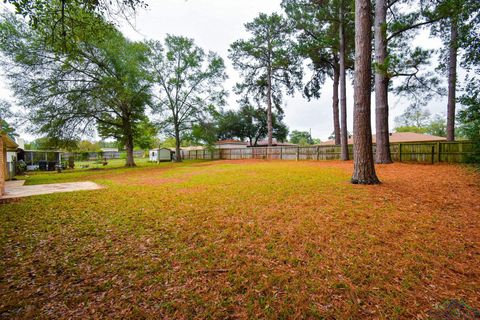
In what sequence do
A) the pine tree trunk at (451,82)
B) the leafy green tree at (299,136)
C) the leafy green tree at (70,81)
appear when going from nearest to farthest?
1. the pine tree trunk at (451,82)
2. the leafy green tree at (70,81)
3. the leafy green tree at (299,136)

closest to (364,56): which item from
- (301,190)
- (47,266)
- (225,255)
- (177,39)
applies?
(301,190)

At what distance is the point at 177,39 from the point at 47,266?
83.8 feet

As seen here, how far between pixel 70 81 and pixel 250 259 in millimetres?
18626

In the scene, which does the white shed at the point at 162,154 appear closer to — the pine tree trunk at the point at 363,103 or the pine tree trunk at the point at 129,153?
the pine tree trunk at the point at 129,153

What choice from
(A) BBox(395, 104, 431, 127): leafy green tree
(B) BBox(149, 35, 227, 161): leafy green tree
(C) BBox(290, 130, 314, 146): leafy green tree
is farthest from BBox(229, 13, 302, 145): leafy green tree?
(C) BBox(290, 130, 314, 146): leafy green tree

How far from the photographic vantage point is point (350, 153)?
14773mm

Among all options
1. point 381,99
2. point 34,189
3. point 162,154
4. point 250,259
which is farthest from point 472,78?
point 162,154

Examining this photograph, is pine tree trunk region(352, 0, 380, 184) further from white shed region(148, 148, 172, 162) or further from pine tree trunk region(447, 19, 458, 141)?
white shed region(148, 148, 172, 162)

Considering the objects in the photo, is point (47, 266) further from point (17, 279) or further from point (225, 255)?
point (225, 255)

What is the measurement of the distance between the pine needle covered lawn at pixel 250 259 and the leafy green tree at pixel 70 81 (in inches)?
451

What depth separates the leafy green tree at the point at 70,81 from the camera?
12.2 meters

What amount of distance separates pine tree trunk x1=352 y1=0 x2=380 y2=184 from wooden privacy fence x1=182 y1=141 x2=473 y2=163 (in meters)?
6.30

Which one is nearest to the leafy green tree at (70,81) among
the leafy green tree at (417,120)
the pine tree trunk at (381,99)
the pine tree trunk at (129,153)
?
the pine tree trunk at (129,153)

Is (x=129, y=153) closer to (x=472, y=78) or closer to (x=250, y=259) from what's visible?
(x=250, y=259)
